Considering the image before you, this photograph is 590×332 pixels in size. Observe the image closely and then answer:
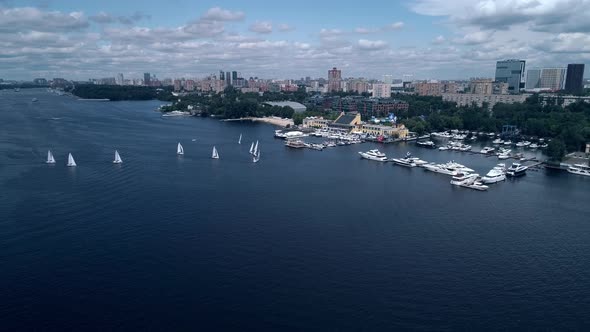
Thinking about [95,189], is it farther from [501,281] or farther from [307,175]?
[501,281]

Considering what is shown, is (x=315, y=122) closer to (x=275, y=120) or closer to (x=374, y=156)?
(x=275, y=120)

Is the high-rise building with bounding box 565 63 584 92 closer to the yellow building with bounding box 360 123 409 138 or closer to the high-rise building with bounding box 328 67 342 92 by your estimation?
the high-rise building with bounding box 328 67 342 92

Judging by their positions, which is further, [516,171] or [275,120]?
[275,120]

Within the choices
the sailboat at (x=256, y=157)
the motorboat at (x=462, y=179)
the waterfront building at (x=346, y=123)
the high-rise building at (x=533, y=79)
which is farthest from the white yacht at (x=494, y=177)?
the high-rise building at (x=533, y=79)

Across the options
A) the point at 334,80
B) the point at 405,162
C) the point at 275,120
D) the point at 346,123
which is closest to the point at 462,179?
the point at 405,162

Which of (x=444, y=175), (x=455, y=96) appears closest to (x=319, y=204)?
(x=444, y=175)

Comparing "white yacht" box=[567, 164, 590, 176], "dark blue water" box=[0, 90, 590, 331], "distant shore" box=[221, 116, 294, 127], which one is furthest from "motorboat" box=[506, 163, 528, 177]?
"distant shore" box=[221, 116, 294, 127]
